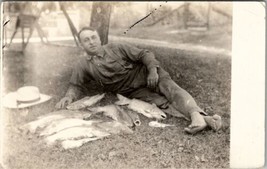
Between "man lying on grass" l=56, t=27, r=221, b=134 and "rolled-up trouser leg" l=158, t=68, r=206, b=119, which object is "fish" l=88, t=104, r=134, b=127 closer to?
"man lying on grass" l=56, t=27, r=221, b=134

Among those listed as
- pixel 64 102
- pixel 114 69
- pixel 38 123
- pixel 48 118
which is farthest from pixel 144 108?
pixel 38 123

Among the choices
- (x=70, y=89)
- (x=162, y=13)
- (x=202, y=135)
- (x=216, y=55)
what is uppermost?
(x=162, y=13)

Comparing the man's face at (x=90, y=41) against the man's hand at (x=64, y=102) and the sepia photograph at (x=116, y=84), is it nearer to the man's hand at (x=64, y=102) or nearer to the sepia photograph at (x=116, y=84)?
the sepia photograph at (x=116, y=84)

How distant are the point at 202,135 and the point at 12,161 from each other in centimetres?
191

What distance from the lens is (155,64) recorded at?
14.3 ft

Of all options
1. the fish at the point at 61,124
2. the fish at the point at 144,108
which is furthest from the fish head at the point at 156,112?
the fish at the point at 61,124

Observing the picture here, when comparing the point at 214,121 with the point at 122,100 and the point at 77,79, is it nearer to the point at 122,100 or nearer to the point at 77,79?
the point at 122,100

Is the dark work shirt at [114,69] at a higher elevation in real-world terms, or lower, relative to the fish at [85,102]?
higher

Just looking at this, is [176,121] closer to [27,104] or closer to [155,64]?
[155,64]

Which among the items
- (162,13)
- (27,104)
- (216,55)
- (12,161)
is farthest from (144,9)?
(12,161)

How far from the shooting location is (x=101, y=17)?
4.31 metres

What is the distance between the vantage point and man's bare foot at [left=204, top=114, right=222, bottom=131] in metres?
4.25

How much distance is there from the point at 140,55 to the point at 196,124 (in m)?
0.89

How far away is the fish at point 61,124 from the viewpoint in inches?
171
